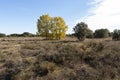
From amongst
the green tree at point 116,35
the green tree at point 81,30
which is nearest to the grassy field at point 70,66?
the green tree at point 116,35

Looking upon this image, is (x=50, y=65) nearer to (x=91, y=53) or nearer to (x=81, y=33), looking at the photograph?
(x=91, y=53)

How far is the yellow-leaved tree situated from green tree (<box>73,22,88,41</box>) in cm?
602

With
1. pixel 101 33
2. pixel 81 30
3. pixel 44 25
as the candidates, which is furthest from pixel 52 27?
pixel 101 33

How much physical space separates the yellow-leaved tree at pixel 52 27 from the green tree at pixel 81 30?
6015mm

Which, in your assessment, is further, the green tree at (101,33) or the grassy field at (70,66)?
the green tree at (101,33)

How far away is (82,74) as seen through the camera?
35.8 feet

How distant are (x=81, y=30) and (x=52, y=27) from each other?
11.7m

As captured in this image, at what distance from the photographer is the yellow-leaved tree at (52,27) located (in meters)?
72.0

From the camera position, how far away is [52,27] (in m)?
72.9

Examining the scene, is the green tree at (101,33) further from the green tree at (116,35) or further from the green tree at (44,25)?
the green tree at (44,25)

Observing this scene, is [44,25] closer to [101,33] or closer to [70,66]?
[101,33]

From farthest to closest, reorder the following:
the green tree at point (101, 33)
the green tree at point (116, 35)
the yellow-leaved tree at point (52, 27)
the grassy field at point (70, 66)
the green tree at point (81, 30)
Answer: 1. the green tree at point (101, 33)
2. the yellow-leaved tree at point (52, 27)
3. the green tree at point (81, 30)
4. the green tree at point (116, 35)
5. the grassy field at point (70, 66)

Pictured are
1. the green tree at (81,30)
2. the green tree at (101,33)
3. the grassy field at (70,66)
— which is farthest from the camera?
the green tree at (101,33)

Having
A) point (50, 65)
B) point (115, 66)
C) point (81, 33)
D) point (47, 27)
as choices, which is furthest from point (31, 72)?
point (47, 27)
